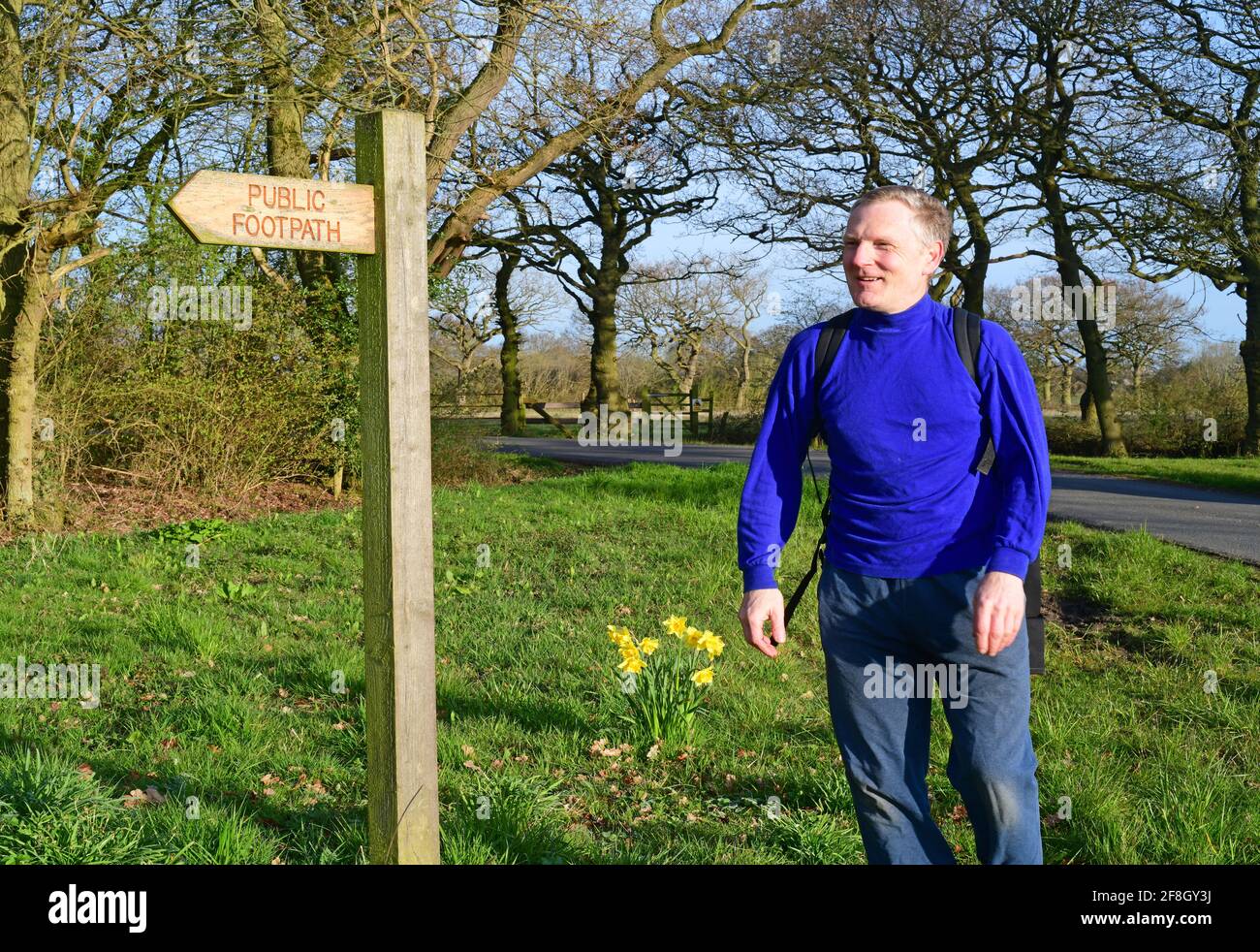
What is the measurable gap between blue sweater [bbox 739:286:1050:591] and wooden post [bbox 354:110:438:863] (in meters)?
1.23

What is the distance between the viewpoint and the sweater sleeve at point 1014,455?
2707 mm

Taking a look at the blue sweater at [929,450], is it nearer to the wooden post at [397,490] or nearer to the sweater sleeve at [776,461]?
the sweater sleeve at [776,461]

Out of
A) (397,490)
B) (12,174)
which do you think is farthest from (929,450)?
(12,174)

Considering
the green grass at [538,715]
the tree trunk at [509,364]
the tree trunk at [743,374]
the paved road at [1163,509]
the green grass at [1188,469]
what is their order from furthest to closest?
the tree trunk at [743,374] < the tree trunk at [509,364] < the green grass at [1188,469] < the paved road at [1163,509] < the green grass at [538,715]

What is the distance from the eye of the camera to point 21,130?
11.1 meters

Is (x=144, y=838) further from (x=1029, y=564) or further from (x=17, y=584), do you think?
(x=17, y=584)

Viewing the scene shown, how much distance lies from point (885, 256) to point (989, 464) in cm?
58

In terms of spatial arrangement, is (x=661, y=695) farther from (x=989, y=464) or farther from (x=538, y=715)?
(x=989, y=464)

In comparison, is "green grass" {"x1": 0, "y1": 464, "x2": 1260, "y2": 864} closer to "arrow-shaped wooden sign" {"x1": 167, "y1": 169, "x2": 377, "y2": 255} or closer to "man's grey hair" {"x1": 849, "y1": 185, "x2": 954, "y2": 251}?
"arrow-shaped wooden sign" {"x1": 167, "y1": 169, "x2": 377, "y2": 255}

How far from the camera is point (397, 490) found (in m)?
3.32

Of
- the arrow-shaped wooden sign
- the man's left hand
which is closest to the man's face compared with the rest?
the man's left hand

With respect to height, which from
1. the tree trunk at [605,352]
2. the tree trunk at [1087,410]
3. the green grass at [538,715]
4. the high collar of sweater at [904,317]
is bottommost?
the green grass at [538,715]

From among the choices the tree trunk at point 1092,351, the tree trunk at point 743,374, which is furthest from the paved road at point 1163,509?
the tree trunk at point 743,374
